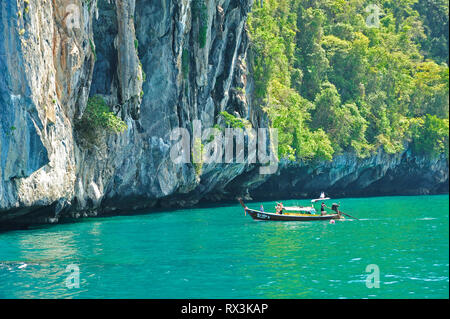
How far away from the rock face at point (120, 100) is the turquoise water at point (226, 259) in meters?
3.15

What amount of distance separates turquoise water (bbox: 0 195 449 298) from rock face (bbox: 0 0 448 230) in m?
3.15

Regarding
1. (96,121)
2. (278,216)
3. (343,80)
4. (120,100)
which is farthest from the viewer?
(343,80)

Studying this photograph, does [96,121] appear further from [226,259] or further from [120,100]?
[226,259]

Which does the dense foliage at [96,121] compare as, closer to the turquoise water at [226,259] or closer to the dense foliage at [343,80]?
the turquoise water at [226,259]

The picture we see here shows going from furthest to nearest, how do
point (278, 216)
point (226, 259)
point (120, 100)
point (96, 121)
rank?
point (278, 216)
point (120, 100)
point (96, 121)
point (226, 259)

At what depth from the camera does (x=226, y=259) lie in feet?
81.7

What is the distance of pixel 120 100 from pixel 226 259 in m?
16.5

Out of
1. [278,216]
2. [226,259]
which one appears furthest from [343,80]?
[226,259]

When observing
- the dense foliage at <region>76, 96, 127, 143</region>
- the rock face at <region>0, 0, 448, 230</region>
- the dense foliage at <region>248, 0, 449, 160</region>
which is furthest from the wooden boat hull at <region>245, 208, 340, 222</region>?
the dense foliage at <region>248, 0, 449, 160</region>

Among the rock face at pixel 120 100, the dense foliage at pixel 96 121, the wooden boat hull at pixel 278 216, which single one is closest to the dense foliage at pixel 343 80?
the rock face at pixel 120 100

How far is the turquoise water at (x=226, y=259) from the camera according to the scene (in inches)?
764

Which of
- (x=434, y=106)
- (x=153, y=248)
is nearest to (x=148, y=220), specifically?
(x=153, y=248)

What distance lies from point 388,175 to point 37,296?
2397 inches
